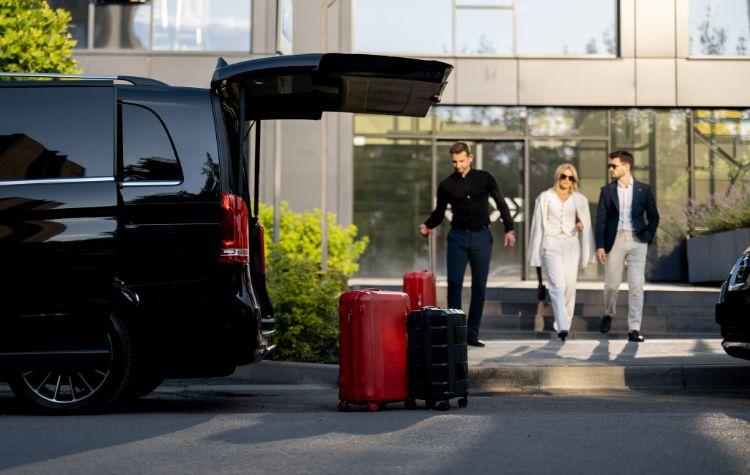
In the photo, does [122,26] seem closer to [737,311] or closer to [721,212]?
[721,212]

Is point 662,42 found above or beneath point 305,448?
above

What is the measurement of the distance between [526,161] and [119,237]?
547 inches

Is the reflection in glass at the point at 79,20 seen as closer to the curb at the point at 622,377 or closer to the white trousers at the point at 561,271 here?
the white trousers at the point at 561,271

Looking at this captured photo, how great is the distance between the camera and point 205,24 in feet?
67.8

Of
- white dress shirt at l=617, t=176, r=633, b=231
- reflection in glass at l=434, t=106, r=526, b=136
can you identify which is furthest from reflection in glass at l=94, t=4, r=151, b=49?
white dress shirt at l=617, t=176, r=633, b=231

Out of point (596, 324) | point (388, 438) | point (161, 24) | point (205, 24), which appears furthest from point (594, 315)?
point (161, 24)

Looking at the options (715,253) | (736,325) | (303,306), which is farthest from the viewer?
(715,253)

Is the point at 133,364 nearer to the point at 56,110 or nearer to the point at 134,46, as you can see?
the point at 56,110

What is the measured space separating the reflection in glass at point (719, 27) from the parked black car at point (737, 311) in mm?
12575

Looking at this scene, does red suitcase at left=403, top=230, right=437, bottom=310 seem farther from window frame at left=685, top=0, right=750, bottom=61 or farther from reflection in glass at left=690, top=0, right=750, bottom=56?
reflection in glass at left=690, top=0, right=750, bottom=56

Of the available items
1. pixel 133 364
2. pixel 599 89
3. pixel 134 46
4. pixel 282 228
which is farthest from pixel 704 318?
pixel 134 46

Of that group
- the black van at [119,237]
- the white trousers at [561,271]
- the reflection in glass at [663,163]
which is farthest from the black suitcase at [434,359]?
the reflection in glass at [663,163]

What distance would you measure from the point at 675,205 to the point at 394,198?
→ 4709mm

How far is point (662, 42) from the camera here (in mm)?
20828
